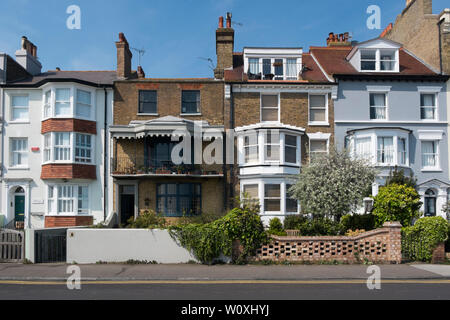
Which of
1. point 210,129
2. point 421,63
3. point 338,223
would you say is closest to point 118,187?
point 210,129

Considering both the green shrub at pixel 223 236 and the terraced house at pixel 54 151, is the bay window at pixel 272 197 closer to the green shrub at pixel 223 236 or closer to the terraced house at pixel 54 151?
the green shrub at pixel 223 236

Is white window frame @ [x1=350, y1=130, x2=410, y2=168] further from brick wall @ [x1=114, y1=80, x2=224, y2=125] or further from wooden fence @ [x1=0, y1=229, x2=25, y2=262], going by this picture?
wooden fence @ [x1=0, y1=229, x2=25, y2=262]

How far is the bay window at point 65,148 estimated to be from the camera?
2181cm

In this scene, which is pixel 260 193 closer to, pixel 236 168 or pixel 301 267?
pixel 236 168

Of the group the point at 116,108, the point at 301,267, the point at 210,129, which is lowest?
the point at 301,267

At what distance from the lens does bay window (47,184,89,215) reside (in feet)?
72.0

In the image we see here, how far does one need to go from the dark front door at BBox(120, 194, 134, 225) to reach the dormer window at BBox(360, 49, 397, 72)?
55.2 feet

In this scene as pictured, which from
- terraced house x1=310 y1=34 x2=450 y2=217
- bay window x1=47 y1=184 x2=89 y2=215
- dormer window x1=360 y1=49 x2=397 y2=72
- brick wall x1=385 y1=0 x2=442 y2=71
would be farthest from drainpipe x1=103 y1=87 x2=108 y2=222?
brick wall x1=385 y1=0 x2=442 y2=71

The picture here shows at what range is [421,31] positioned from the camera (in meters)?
25.6

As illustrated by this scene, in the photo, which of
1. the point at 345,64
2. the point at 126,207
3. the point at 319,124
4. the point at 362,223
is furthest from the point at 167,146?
the point at 345,64

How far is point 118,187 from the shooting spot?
22469mm

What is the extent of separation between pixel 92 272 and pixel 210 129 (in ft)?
36.9
